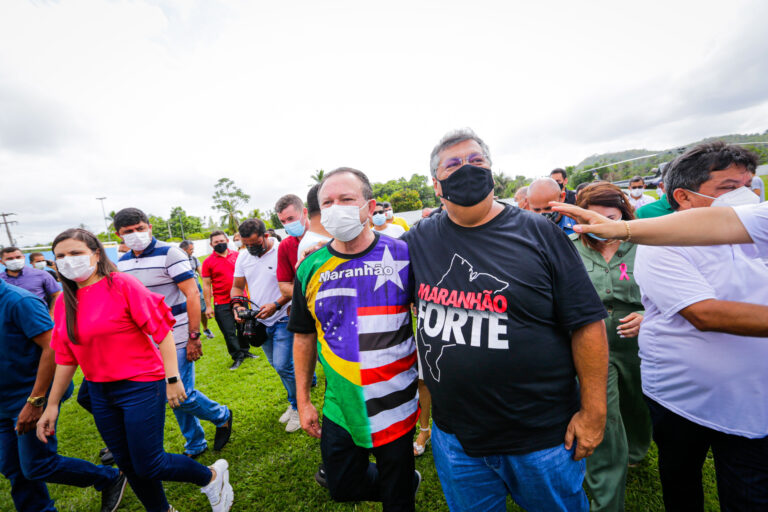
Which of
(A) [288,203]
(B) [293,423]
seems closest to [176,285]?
(A) [288,203]

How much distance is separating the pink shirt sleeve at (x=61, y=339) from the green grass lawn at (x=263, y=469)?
165cm

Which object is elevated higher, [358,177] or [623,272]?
[358,177]

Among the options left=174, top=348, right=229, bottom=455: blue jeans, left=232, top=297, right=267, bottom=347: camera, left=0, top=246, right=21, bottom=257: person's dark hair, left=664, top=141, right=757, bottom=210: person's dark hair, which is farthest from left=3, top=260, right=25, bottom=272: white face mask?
left=664, top=141, right=757, bottom=210: person's dark hair

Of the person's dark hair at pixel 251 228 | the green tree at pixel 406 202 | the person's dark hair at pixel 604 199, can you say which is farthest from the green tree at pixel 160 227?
the person's dark hair at pixel 604 199

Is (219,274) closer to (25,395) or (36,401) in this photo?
(25,395)

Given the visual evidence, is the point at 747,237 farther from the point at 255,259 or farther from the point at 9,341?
the point at 9,341

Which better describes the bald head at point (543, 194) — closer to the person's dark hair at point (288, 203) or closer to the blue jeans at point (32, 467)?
the person's dark hair at point (288, 203)

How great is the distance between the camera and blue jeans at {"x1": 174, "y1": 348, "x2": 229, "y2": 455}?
308 cm

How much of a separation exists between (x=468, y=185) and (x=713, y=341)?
132cm

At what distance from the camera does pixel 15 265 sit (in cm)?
485

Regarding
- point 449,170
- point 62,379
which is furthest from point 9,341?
point 449,170

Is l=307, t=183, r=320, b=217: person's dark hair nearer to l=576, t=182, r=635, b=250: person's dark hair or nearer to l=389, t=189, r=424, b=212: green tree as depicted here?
l=576, t=182, r=635, b=250: person's dark hair

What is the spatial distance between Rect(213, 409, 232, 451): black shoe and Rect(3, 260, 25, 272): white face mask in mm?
4487

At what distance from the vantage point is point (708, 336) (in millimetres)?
1414
